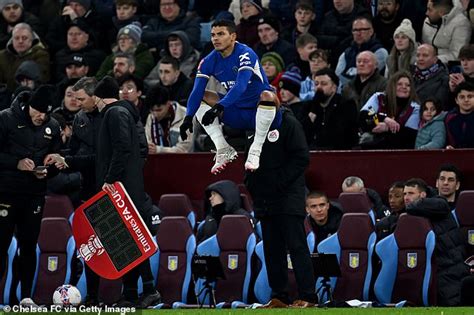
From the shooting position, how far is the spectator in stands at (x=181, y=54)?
2247 centimetres

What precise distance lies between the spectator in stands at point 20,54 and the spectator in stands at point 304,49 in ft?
13.2

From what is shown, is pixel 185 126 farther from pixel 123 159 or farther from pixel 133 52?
pixel 133 52

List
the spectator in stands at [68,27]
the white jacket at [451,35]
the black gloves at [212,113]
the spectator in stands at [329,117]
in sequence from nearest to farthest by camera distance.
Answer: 1. the black gloves at [212,113]
2. the spectator in stands at [329,117]
3. the white jacket at [451,35]
4. the spectator in stands at [68,27]

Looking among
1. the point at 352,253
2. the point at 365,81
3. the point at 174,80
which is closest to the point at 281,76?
the point at 365,81

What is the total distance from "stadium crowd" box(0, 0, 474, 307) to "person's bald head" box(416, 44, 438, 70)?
0.06ft

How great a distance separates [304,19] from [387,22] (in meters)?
1.22

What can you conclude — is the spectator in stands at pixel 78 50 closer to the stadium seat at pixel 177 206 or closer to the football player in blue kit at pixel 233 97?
the stadium seat at pixel 177 206

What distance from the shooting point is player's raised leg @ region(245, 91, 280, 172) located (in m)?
15.4

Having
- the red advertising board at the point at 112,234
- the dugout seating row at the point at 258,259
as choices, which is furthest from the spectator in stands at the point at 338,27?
the red advertising board at the point at 112,234

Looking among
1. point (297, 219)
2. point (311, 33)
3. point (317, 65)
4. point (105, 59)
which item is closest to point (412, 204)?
point (297, 219)

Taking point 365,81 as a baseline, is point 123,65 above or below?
above

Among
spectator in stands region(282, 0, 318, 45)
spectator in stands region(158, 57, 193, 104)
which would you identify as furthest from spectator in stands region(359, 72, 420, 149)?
spectator in stands region(158, 57, 193, 104)

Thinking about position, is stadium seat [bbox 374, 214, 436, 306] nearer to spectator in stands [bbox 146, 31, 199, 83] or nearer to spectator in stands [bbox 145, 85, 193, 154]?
spectator in stands [bbox 145, 85, 193, 154]

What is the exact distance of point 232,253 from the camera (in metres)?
18.5
